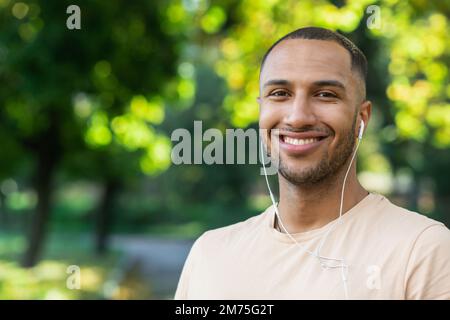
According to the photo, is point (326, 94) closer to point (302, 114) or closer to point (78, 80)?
point (302, 114)

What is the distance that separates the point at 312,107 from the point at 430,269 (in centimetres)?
63

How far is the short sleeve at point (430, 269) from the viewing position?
1.86 metres

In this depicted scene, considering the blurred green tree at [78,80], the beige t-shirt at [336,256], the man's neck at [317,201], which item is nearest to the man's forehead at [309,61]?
the man's neck at [317,201]

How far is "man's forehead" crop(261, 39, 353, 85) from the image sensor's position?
6.99 ft

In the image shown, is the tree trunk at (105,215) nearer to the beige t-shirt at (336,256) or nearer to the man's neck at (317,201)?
the beige t-shirt at (336,256)

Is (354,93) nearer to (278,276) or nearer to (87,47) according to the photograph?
(278,276)

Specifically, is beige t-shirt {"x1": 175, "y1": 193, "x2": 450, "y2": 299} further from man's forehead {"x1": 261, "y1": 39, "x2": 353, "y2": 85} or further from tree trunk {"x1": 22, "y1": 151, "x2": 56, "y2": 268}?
tree trunk {"x1": 22, "y1": 151, "x2": 56, "y2": 268}

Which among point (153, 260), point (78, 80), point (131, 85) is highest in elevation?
point (131, 85)

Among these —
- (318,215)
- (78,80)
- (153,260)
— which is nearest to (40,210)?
(78,80)

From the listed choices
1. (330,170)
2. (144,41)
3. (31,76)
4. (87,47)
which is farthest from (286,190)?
(144,41)

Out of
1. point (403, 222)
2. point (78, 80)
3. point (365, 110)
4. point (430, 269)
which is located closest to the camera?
point (430, 269)

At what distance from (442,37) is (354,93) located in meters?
8.29

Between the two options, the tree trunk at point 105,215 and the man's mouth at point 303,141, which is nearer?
the man's mouth at point 303,141

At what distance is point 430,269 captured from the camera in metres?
1.87
